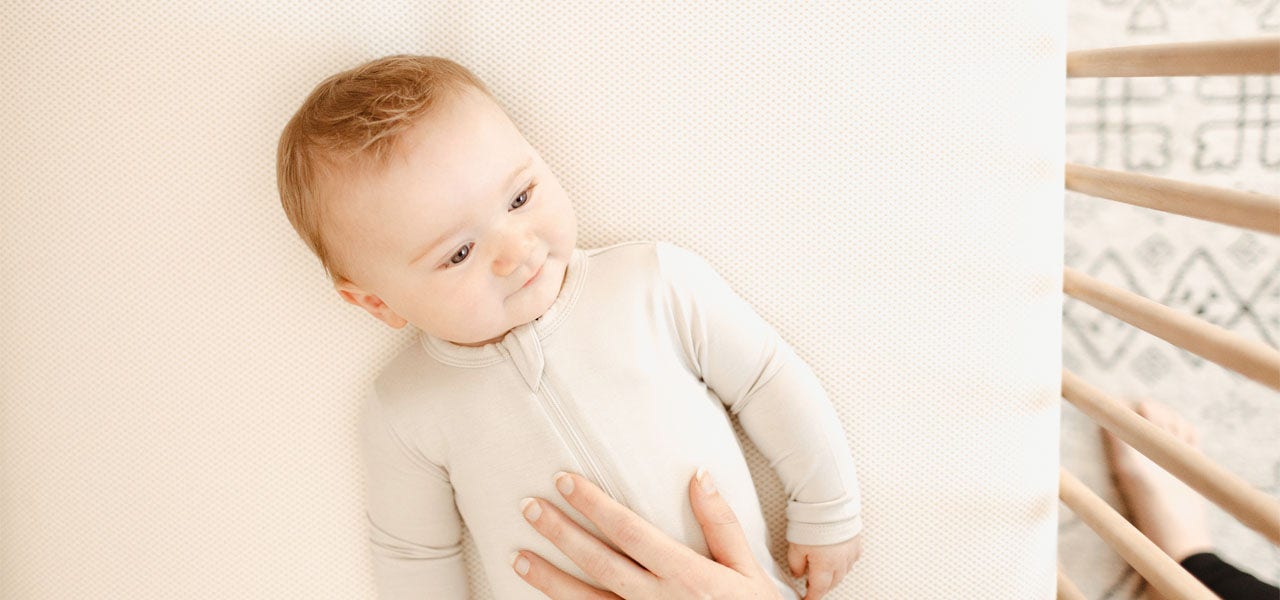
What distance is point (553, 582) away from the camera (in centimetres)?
84

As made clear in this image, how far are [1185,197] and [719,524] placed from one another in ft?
1.83

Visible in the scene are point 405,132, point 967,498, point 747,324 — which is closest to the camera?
point 405,132

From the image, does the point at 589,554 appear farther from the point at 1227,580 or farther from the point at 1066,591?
the point at 1227,580

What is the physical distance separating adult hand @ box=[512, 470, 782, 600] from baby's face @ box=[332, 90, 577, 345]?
21 cm

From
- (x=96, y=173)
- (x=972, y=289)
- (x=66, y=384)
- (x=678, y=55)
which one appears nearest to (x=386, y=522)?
(x=66, y=384)

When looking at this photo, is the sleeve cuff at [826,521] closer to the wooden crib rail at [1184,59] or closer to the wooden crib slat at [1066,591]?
the wooden crib slat at [1066,591]

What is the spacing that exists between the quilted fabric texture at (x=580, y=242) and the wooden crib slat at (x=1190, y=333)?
0.06 m

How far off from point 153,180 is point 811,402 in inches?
32.7

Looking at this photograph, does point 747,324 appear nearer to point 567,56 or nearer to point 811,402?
point 811,402

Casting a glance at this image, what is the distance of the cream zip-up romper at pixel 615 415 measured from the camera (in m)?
0.83

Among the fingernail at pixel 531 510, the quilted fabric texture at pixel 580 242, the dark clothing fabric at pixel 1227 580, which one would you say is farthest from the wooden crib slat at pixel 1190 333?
the fingernail at pixel 531 510

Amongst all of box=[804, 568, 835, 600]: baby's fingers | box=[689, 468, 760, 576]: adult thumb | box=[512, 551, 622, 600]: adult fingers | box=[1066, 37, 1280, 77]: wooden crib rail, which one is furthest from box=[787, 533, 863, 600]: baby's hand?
box=[1066, 37, 1280, 77]: wooden crib rail

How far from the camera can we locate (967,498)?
96cm

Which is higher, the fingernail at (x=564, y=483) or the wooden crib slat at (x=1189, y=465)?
the fingernail at (x=564, y=483)
